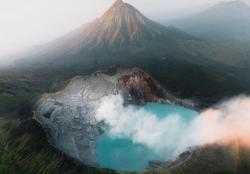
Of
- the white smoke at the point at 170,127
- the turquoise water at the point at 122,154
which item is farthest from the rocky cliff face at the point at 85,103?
the white smoke at the point at 170,127

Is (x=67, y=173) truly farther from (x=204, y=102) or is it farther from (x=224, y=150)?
(x=204, y=102)

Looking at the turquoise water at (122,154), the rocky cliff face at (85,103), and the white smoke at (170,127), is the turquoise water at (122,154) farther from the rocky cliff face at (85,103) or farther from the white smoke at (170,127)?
the rocky cliff face at (85,103)

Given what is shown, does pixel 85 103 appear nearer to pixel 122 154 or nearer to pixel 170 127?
pixel 122 154

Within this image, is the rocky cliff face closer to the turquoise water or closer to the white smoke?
the turquoise water

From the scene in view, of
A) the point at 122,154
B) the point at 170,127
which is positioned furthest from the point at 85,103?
the point at 170,127

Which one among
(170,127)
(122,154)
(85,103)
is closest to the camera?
(122,154)

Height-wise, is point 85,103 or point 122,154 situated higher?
point 85,103
